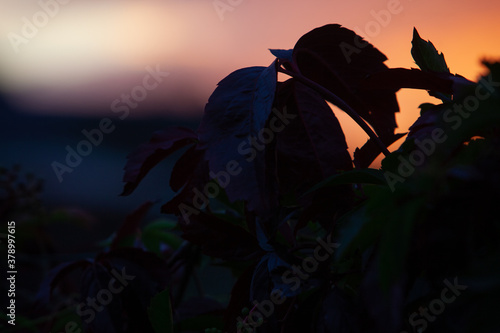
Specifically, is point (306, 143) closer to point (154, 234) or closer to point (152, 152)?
point (152, 152)

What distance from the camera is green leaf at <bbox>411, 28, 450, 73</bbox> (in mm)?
469

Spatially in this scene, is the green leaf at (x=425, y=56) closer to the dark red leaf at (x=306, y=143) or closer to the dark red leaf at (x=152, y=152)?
the dark red leaf at (x=306, y=143)

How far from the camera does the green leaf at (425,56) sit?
469mm

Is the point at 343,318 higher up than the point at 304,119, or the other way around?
the point at 304,119

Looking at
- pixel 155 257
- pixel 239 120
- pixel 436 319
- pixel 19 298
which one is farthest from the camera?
pixel 19 298

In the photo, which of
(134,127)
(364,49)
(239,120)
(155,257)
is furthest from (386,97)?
(134,127)

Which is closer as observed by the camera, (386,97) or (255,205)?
(255,205)

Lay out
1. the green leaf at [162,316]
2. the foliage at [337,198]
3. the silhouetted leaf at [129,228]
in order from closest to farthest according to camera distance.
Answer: the foliage at [337,198] < the green leaf at [162,316] < the silhouetted leaf at [129,228]

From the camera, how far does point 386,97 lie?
467 millimetres

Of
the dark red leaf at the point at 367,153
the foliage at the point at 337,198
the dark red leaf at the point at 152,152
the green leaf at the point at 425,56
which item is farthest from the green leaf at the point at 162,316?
the green leaf at the point at 425,56

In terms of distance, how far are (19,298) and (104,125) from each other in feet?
1.68

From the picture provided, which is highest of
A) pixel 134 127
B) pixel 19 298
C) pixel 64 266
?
pixel 134 127

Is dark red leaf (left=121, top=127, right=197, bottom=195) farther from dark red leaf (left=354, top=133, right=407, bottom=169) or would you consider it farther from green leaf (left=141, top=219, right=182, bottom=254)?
green leaf (left=141, top=219, right=182, bottom=254)

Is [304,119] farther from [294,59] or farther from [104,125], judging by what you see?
[104,125]
